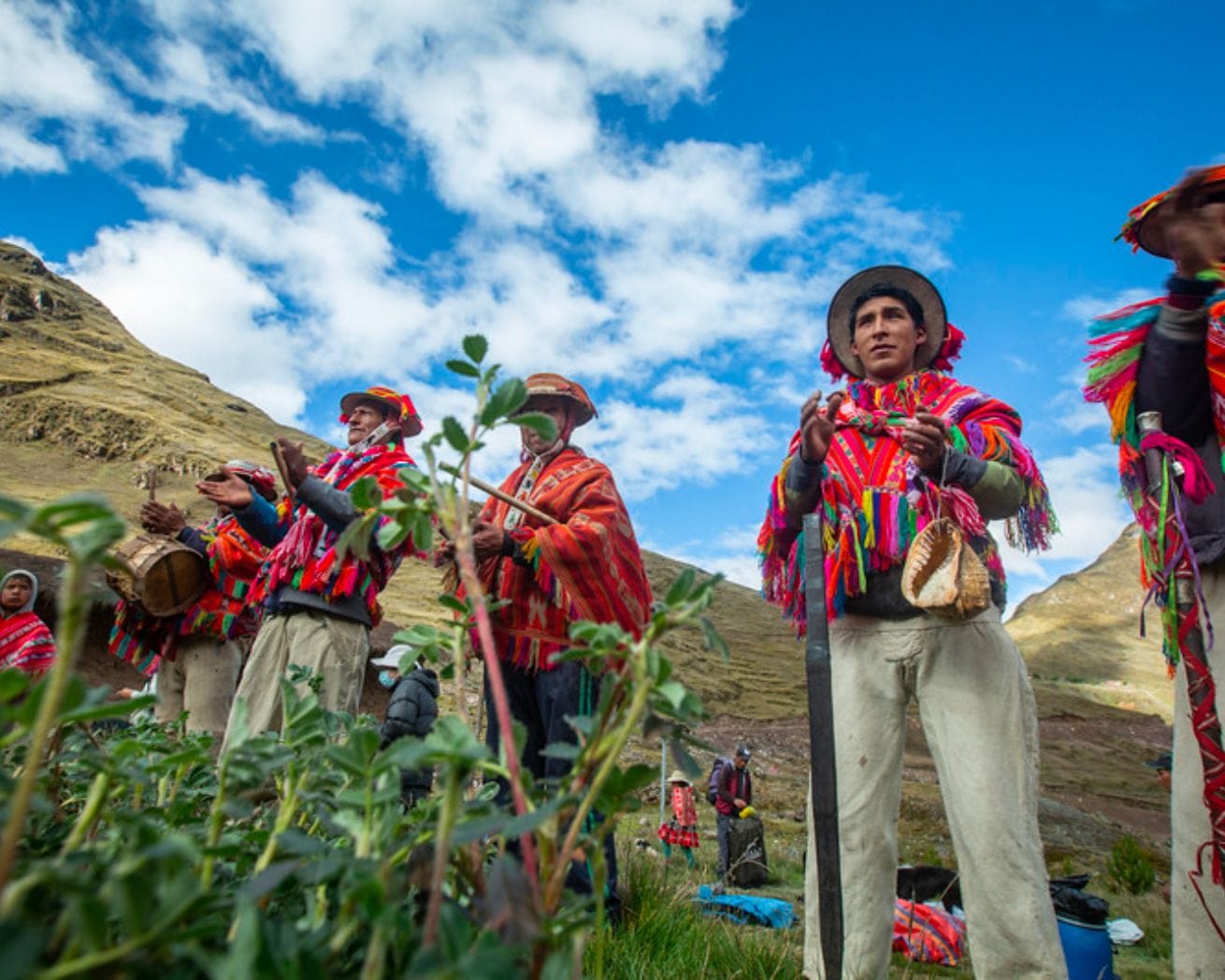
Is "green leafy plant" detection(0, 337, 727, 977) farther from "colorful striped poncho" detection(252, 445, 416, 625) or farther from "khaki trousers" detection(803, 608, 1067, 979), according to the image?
"colorful striped poncho" detection(252, 445, 416, 625)

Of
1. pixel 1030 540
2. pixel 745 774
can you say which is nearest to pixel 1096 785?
pixel 745 774

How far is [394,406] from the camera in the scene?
12.7 feet

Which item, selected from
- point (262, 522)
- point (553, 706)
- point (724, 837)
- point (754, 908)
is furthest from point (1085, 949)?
point (724, 837)

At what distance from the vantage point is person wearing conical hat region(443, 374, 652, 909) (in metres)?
2.57

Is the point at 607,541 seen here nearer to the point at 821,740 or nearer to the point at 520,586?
the point at 520,586

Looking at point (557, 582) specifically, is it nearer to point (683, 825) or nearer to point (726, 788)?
point (726, 788)

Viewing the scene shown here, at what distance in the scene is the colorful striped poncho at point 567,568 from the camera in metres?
2.64

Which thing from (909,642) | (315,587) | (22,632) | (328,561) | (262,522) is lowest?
(909,642)

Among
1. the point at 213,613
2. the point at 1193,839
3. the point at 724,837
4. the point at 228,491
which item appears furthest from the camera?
the point at 724,837

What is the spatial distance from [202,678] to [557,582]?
2.83 meters

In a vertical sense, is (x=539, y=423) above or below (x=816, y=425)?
below

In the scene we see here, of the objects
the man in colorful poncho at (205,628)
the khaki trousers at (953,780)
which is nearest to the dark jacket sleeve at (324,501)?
the man in colorful poncho at (205,628)

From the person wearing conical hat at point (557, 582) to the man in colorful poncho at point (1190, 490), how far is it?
1.47 meters

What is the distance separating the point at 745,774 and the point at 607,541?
631cm
